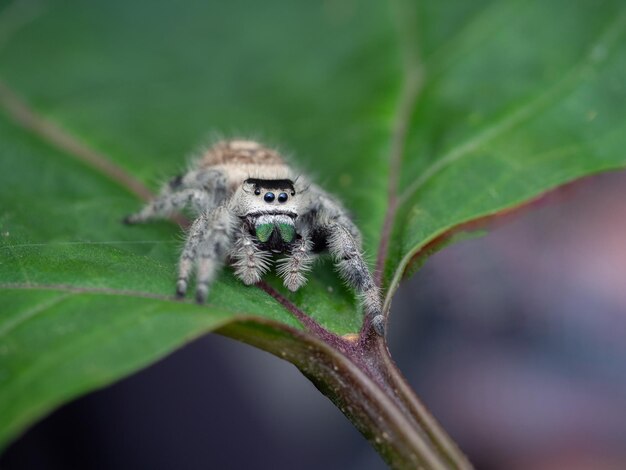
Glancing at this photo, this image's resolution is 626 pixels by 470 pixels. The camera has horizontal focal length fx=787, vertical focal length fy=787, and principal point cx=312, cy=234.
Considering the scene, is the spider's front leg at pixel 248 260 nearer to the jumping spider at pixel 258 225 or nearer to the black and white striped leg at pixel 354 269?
the jumping spider at pixel 258 225

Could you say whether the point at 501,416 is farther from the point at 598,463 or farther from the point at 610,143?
the point at 610,143

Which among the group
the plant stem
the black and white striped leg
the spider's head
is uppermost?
the spider's head

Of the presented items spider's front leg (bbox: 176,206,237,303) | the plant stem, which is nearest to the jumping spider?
spider's front leg (bbox: 176,206,237,303)

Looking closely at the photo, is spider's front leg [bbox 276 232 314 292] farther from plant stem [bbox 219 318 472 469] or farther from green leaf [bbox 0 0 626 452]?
plant stem [bbox 219 318 472 469]

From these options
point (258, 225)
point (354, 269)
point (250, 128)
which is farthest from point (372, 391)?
point (250, 128)

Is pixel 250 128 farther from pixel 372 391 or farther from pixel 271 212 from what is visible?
pixel 372 391

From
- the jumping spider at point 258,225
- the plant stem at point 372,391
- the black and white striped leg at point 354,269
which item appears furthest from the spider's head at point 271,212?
the plant stem at point 372,391
